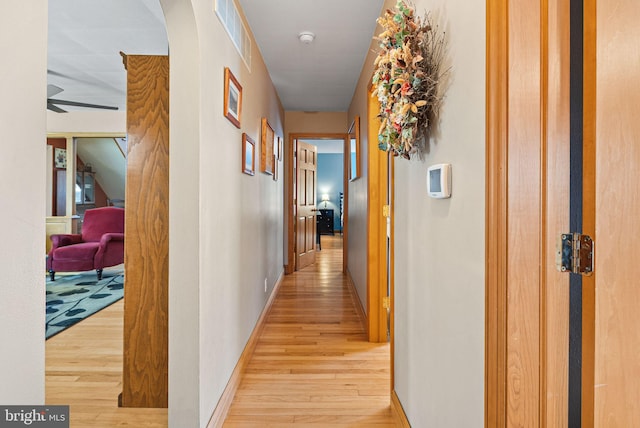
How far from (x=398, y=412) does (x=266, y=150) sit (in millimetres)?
2384

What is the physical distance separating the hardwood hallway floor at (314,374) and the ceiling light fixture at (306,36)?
8.08 feet

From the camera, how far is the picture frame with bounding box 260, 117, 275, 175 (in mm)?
3131

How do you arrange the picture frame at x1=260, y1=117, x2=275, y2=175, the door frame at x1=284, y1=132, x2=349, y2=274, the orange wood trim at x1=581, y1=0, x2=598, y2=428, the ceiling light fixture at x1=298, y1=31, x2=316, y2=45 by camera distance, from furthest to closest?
the door frame at x1=284, y1=132, x2=349, y2=274, the picture frame at x1=260, y1=117, x2=275, y2=175, the ceiling light fixture at x1=298, y1=31, x2=316, y2=45, the orange wood trim at x1=581, y1=0, x2=598, y2=428

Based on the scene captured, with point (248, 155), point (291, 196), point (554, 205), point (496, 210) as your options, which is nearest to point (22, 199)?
point (496, 210)

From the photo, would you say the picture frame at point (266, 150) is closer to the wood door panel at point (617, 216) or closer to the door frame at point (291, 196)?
the door frame at point (291, 196)

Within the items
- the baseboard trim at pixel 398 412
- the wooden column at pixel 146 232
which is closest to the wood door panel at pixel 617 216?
the baseboard trim at pixel 398 412

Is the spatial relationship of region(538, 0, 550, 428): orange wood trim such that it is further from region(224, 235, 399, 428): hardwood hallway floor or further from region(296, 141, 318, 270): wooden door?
region(296, 141, 318, 270): wooden door

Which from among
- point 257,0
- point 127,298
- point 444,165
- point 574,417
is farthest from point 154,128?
point 574,417

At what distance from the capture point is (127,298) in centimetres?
187

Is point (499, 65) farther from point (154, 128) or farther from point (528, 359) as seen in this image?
point (154, 128)

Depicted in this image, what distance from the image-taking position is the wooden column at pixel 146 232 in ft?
6.05

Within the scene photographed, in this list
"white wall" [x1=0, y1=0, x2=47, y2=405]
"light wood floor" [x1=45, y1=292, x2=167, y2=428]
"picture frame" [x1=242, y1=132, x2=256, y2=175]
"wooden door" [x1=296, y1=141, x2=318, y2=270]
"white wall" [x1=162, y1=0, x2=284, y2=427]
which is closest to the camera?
"white wall" [x1=0, y1=0, x2=47, y2=405]

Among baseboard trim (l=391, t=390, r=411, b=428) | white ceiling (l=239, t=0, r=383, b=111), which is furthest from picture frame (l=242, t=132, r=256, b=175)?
baseboard trim (l=391, t=390, r=411, b=428)

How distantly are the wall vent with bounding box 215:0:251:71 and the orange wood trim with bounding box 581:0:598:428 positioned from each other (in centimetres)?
164
